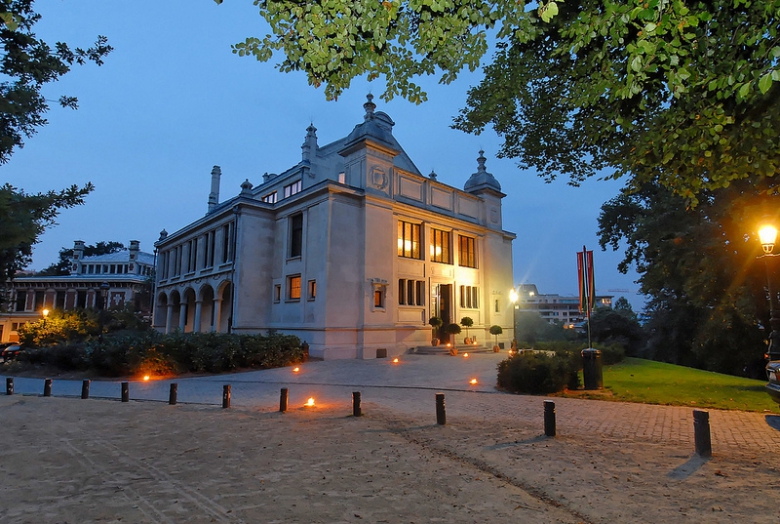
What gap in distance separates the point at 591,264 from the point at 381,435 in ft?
29.4

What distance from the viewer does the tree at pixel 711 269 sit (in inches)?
543

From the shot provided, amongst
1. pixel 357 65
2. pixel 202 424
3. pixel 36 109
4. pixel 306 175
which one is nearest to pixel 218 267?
pixel 306 175

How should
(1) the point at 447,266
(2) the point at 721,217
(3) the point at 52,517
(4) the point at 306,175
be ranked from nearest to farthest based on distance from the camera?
(3) the point at 52,517, (2) the point at 721,217, (1) the point at 447,266, (4) the point at 306,175

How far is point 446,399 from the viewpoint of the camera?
10.5m

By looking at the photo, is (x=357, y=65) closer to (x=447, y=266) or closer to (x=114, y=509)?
(x=114, y=509)

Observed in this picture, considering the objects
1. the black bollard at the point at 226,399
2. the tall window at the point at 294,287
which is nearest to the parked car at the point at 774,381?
the black bollard at the point at 226,399

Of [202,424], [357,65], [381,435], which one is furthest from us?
[202,424]

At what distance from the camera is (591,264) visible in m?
12.7

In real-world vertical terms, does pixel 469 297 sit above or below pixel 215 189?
below

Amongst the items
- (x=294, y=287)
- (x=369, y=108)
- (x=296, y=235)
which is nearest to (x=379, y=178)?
(x=369, y=108)

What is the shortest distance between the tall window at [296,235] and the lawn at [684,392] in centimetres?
1720

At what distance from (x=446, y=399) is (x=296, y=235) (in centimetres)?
1700

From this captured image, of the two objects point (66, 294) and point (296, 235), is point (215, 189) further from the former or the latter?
point (66, 294)

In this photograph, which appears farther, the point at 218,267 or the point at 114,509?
the point at 218,267
